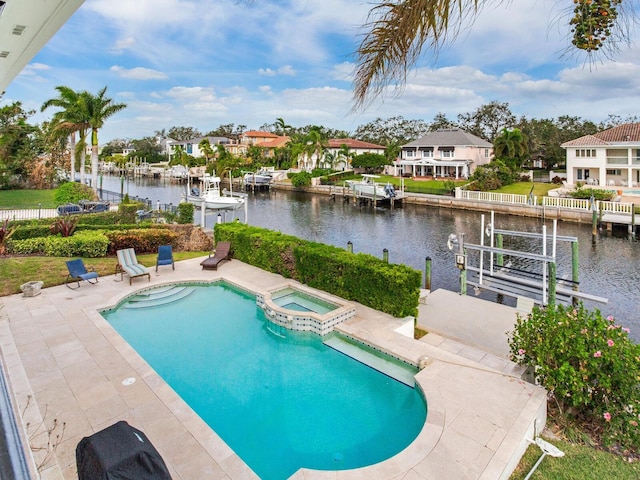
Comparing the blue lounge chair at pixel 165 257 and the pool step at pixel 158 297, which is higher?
the blue lounge chair at pixel 165 257

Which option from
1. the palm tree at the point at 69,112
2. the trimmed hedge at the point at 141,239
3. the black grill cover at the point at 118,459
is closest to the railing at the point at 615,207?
the trimmed hedge at the point at 141,239

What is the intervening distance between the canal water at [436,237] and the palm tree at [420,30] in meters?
12.9

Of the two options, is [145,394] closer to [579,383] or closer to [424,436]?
[424,436]

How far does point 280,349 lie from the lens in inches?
349

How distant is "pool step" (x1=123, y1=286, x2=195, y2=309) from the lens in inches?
442

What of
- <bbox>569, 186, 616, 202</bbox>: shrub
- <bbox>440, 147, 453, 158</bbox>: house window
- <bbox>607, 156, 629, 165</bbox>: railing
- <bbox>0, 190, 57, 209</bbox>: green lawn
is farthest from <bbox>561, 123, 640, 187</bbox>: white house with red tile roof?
<bbox>0, 190, 57, 209</bbox>: green lawn

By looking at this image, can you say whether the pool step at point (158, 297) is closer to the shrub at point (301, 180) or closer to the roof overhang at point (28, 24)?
the roof overhang at point (28, 24)

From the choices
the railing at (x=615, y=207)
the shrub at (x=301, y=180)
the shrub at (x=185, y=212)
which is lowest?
the railing at (x=615, y=207)

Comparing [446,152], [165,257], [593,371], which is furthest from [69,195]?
[446,152]

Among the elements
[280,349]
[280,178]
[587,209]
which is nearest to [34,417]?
[280,349]

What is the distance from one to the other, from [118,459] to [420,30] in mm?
3522

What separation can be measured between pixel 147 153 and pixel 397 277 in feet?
376

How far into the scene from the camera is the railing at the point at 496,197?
33506mm

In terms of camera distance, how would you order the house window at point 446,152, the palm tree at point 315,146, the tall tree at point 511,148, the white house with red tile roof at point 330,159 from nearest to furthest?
the tall tree at point 511,148, the house window at point 446,152, the palm tree at point 315,146, the white house with red tile roof at point 330,159
